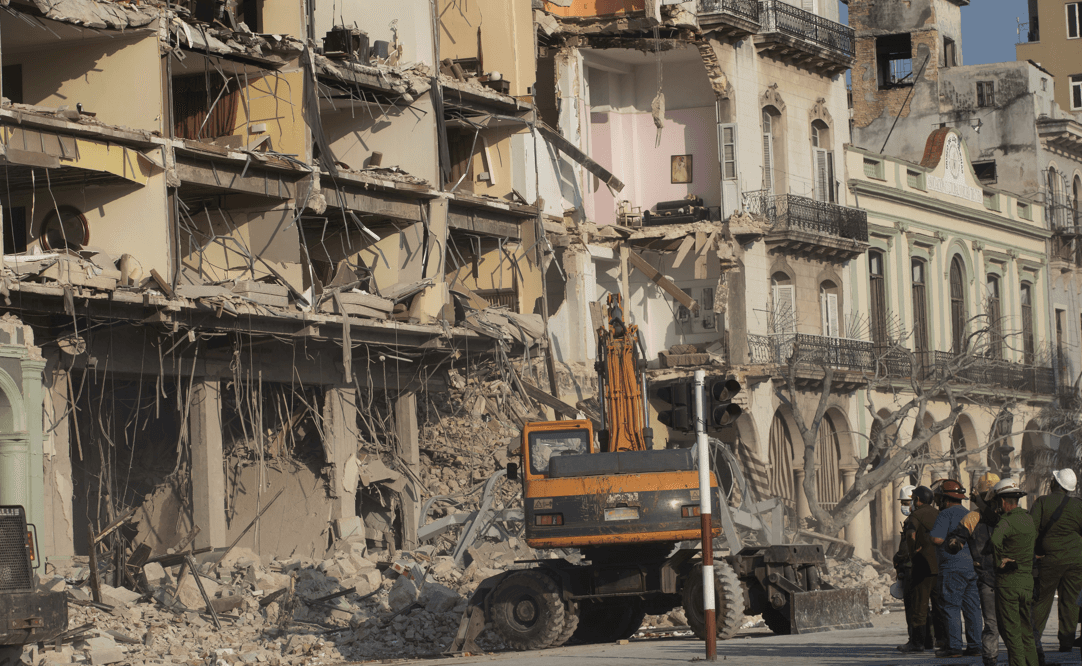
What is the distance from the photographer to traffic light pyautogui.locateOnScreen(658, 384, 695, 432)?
16.4 metres

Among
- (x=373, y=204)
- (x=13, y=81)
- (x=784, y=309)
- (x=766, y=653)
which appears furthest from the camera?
(x=784, y=309)

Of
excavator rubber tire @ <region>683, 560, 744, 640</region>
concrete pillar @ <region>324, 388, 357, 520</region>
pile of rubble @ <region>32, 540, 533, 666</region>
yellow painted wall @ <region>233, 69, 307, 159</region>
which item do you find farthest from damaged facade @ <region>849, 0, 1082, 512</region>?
excavator rubber tire @ <region>683, 560, 744, 640</region>

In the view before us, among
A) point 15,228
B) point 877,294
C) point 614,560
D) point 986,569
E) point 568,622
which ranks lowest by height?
point 568,622

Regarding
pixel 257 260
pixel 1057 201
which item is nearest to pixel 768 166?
pixel 257 260

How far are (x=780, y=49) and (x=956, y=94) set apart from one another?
41.4 ft

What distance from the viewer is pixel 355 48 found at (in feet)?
103

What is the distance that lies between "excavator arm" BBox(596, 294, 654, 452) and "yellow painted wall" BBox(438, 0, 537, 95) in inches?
514

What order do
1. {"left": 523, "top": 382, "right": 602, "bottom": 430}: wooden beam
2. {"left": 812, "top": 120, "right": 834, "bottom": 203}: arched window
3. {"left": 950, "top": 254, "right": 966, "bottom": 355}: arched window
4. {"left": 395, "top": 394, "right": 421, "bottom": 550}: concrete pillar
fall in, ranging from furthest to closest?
{"left": 950, "top": 254, "right": 966, "bottom": 355}: arched window
{"left": 812, "top": 120, "right": 834, "bottom": 203}: arched window
{"left": 395, "top": 394, "right": 421, "bottom": 550}: concrete pillar
{"left": 523, "top": 382, "right": 602, "bottom": 430}: wooden beam

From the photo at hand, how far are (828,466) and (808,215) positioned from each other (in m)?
5.95

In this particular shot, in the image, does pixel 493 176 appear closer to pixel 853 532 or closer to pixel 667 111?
pixel 667 111

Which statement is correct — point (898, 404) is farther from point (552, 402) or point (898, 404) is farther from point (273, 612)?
point (273, 612)

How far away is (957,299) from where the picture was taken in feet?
156

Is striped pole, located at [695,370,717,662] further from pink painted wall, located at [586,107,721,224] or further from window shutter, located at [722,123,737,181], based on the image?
pink painted wall, located at [586,107,721,224]

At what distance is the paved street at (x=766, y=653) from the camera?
50.1ft
